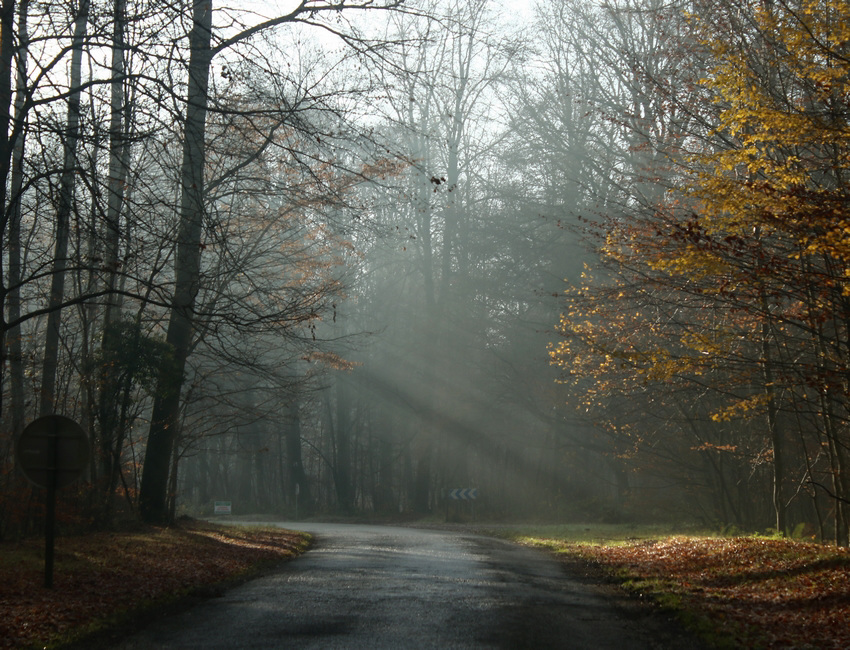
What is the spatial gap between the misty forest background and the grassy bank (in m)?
2.12

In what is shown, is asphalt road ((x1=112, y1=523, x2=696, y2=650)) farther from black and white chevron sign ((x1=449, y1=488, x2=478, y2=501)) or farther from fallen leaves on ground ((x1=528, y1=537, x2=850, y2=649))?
black and white chevron sign ((x1=449, y1=488, x2=478, y2=501))

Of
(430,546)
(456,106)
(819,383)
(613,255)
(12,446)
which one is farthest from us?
(456,106)

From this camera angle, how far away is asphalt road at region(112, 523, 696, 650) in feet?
21.8

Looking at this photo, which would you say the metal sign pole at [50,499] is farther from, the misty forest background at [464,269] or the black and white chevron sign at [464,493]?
the black and white chevron sign at [464,493]

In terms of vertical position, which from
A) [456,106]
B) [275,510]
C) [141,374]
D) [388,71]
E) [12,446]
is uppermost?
[456,106]

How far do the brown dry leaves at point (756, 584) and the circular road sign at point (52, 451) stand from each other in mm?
6838

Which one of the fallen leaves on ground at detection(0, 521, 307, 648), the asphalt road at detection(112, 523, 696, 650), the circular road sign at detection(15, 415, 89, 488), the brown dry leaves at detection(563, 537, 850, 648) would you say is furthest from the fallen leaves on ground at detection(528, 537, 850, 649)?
the circular road sign at detection(15, 415, 89, 488)

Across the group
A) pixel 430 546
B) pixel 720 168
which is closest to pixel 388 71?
pixel 720 168

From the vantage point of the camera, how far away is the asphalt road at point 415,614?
6.64 metres

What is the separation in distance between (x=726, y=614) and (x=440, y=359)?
1138 inches

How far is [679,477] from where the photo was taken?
977 inches

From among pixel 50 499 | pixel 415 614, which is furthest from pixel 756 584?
pixel 50 499

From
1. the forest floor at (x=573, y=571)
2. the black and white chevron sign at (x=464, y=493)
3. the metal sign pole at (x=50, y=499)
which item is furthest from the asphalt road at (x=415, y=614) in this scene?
the black and white chevron sign at (x=464, y=493)

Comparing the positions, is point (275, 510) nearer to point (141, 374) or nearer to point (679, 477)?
point (679, 477)
